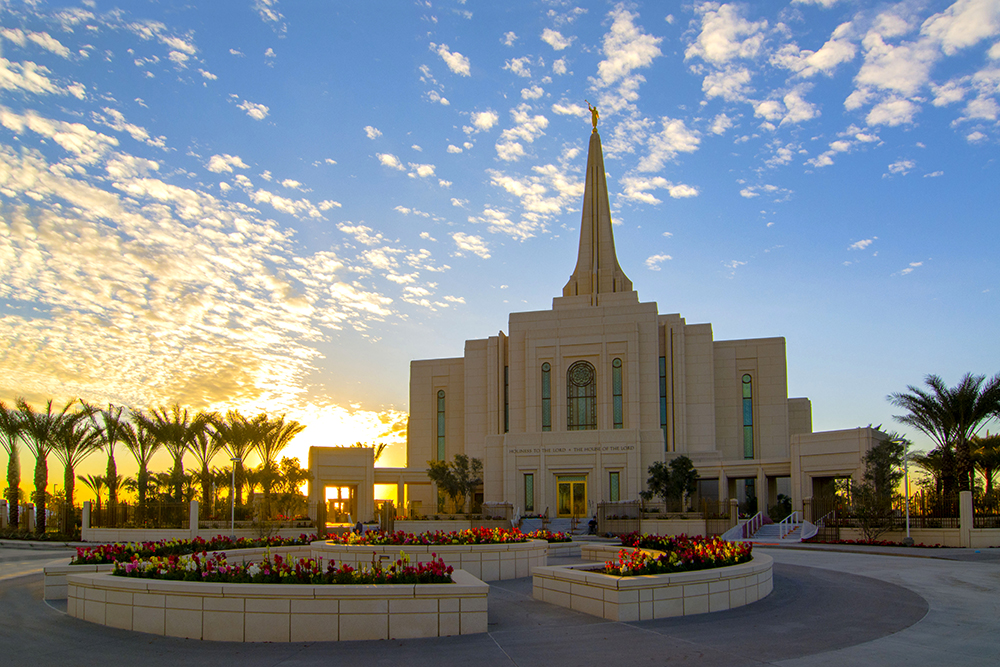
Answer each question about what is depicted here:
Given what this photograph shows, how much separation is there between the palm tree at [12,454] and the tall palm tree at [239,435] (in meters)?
8.62

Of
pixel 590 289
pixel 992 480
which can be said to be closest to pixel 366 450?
pixel 590 289

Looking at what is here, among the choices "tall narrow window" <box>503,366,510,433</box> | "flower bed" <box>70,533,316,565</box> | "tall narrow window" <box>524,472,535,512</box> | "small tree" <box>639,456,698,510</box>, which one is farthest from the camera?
"tall narrow window" <box>503,366,510,433</box>

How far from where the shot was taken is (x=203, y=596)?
10.1 meters

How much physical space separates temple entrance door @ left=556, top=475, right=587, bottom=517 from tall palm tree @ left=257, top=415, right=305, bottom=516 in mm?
14956

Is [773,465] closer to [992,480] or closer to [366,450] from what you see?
[992,480]

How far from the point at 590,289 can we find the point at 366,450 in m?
18.4

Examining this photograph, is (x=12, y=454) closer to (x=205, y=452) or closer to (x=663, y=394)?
(x=205, y=452)

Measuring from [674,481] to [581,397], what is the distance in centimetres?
1014

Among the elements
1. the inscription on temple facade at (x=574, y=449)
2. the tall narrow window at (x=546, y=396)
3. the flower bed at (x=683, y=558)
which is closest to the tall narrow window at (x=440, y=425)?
the tall narrow window at (x=546, y=396)

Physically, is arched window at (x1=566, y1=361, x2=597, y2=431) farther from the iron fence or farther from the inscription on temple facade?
the iron fence

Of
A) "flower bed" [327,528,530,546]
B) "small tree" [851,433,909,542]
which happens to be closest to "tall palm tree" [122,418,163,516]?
"flower bed" [327,528,530,546]

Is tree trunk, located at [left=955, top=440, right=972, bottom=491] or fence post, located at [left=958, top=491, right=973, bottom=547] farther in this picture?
tree trunk, located at [left=955, top=440, right=972, bottom=491]

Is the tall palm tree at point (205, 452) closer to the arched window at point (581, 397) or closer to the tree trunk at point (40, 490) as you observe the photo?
the tree trunk at point (40, 490)

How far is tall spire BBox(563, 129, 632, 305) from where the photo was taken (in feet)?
176
